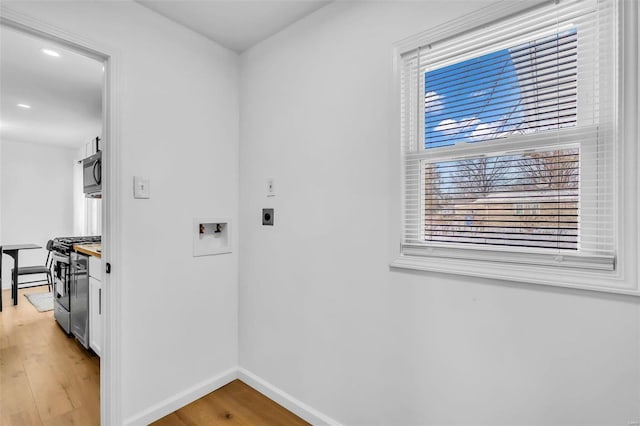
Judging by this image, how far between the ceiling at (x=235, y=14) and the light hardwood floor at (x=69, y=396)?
239cm

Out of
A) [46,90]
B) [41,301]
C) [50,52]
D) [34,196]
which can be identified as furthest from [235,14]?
[34,196]

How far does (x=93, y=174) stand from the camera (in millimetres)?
3154

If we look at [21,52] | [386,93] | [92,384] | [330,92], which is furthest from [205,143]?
[92,384]

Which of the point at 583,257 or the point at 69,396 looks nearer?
the point at 583,257

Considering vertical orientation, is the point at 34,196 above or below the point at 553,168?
above

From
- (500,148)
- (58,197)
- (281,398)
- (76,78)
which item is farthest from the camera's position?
(58,197)

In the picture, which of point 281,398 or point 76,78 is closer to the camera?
point 281,398

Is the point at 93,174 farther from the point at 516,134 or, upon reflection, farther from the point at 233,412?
the point at 516,134

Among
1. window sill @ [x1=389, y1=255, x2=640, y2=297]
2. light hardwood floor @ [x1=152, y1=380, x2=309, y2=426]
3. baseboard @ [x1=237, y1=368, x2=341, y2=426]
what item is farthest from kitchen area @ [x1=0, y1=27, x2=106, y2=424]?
window sill @ [x1=389, y1=255, x2=640, y2=297]

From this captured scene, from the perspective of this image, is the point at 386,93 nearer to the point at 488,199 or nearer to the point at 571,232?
the point at 488,199

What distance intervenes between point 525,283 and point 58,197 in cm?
713

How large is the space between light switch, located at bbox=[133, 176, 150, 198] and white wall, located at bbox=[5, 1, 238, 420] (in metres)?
0.04

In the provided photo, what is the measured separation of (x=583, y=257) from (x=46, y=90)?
434cm

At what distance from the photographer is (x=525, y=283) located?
1143 mm
